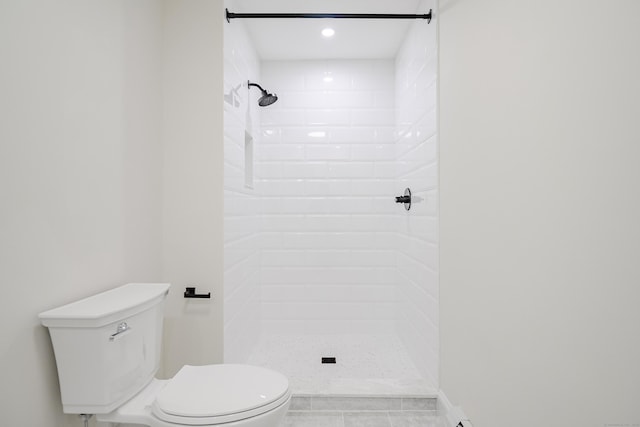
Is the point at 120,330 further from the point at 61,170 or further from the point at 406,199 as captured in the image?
the point at 406,199

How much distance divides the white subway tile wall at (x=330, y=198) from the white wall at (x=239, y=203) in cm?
22

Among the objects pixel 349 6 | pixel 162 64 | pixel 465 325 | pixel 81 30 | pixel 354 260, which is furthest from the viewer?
pixel 354 260

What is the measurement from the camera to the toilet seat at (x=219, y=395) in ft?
3.44

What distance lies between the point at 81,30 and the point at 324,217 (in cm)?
199

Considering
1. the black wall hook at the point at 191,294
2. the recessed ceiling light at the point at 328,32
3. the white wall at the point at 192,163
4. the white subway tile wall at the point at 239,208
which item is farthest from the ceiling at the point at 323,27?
the black wall hook at the point at 191,294

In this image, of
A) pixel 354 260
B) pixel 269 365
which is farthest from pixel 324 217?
pixel 269 365

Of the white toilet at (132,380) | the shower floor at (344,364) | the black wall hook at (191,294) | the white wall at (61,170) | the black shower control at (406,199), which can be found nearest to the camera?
the white wall at (61,170)

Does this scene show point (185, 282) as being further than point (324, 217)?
No

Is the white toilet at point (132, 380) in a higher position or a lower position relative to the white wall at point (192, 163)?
lower

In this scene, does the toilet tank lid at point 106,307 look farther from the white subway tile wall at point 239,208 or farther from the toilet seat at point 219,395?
the white subway tile wall at point 239,208

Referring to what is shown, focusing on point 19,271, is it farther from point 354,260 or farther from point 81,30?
point 354,260

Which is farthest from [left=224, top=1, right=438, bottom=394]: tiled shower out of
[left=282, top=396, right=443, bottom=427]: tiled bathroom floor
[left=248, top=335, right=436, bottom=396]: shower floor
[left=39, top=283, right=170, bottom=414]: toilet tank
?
[left=39, top=283, right=170, bottom=414]: toilet tank

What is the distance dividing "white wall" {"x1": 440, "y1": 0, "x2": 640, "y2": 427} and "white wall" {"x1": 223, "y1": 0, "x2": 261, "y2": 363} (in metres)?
1.19

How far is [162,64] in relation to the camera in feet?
5.90
